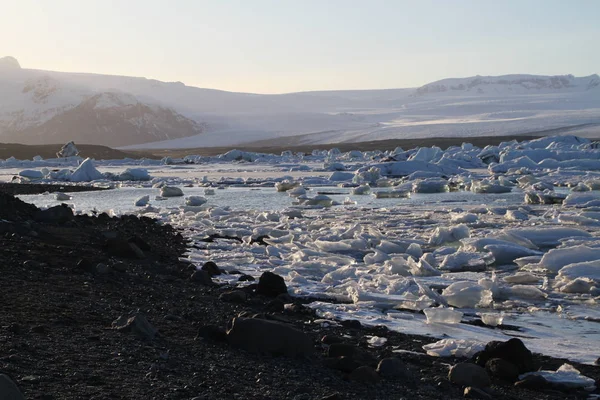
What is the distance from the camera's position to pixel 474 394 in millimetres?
3359

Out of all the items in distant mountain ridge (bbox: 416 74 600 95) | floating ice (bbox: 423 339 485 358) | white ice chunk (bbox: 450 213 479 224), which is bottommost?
white ice chunk (bbox: 450 213 479 224)

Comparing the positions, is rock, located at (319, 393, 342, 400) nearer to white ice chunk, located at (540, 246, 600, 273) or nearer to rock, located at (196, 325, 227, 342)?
rock, located at (196, 325, 227, 342)

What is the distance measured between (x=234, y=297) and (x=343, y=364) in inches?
70.3

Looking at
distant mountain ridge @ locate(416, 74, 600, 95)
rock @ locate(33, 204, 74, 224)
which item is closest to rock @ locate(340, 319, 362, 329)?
rock @ locate(33, 204, 74, 224)

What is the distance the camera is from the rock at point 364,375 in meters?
3.40

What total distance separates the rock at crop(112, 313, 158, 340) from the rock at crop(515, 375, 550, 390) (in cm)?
180

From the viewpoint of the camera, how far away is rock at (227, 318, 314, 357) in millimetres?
3723

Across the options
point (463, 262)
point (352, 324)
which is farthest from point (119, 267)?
point (463, 262)

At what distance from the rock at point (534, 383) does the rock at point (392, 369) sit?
0.55 metres

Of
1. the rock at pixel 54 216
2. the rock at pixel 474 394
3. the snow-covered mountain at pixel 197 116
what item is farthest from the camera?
the snow-covered mountain at pixel 197 116

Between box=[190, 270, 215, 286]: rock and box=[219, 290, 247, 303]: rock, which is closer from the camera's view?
box=[219, 290, 247, 303]: rock

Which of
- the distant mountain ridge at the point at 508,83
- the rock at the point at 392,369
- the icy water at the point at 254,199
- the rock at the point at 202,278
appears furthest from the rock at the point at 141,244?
the distant mountain ridge at the point at 508,83

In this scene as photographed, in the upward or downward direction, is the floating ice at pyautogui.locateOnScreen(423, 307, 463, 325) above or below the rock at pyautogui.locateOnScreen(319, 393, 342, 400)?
below

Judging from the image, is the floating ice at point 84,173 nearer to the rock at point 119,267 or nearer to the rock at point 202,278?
the rock at point 119,267
